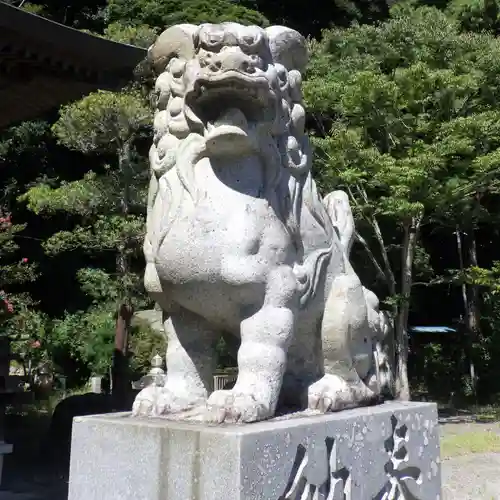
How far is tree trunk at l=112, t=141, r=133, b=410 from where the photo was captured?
10.1 m

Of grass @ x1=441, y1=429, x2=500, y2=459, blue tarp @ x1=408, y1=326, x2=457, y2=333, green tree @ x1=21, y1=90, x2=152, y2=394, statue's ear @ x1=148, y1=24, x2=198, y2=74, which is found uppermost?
green tree @ x1=21, y1=90, x2=152, y2=394

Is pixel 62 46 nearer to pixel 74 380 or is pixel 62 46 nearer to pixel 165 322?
pixel 165 322

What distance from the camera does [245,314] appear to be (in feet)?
8.08

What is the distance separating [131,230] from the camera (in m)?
9.97

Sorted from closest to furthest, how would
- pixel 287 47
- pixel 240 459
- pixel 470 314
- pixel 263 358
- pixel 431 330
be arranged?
pixel 240 459 < pixel 263 358 < pixel 287 47 < pixel 470 314 < pixel 431 330

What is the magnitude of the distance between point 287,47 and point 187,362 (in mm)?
1244

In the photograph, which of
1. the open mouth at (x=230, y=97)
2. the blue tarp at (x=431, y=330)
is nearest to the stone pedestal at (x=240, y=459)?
the open mouth at (x=230, y=97)

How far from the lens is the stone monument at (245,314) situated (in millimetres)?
2225

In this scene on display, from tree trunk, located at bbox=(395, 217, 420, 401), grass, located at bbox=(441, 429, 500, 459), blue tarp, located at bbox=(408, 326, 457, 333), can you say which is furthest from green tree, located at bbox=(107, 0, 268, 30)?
grass, located at bbox=(441, 429, 500, 459)

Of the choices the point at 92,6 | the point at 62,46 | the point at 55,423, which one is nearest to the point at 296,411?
the point at 62,46

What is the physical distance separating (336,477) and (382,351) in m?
0.86

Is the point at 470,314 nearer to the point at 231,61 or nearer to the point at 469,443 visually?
the point at 469,443

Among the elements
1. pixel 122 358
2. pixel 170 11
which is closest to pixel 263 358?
pixel 122 358

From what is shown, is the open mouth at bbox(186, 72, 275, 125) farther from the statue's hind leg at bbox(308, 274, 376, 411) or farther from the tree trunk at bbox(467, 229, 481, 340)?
the tree trunk at bbox(467, 229, 481, 340)
